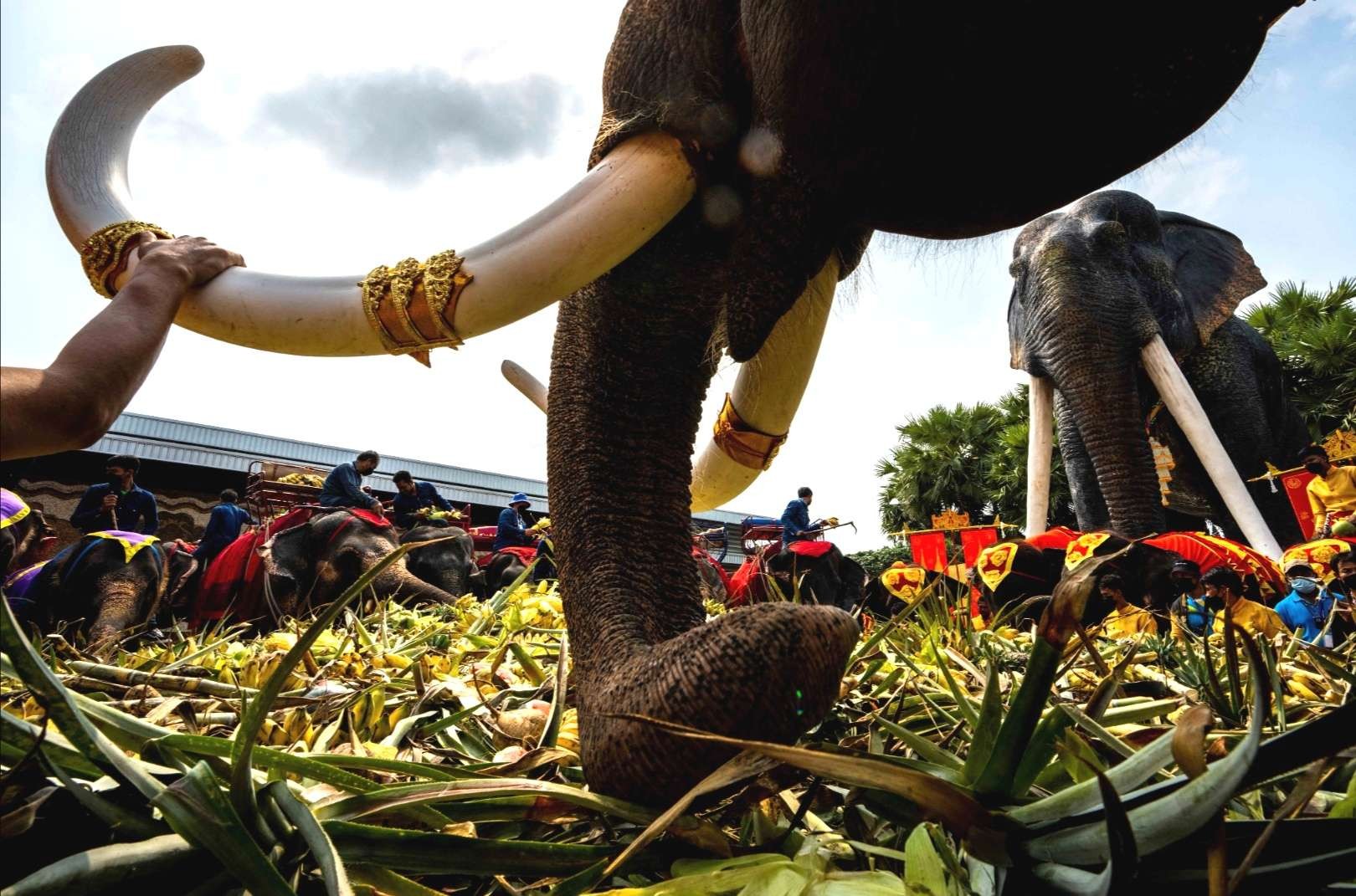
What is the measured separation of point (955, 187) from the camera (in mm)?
1011

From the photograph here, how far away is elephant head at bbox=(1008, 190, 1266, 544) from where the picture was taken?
4172 mm

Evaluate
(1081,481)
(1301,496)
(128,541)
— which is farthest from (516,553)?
(1301,496)

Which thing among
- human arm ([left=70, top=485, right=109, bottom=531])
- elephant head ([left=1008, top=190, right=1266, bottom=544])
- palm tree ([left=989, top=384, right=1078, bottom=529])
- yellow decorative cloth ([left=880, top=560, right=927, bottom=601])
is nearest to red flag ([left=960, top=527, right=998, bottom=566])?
elephant head ([left=1008, top=190, right=1266, bottom=544])

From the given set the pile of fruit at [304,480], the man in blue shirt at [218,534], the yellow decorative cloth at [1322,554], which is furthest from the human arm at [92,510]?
the yellow decorative cloth at [1322,554]

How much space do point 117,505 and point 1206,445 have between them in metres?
7.85

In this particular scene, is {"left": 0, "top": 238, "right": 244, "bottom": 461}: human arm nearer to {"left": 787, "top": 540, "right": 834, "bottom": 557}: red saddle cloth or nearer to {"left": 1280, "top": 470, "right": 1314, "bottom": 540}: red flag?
{"left": 1280, "top": 470, "right": 1314, "bottom": 540}: red flag

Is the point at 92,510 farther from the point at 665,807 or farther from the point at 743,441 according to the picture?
the point at 665,807

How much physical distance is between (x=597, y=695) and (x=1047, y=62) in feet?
2.90

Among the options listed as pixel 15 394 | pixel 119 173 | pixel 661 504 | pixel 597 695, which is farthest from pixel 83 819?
pixel 119 173

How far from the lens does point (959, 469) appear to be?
20.5 m

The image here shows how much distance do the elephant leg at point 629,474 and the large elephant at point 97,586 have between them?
4.10 metres

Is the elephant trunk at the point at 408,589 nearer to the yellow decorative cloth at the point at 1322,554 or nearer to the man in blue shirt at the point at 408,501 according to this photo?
the man in blue shirt at the point at 408,501

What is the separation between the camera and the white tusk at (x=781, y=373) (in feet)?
4.73

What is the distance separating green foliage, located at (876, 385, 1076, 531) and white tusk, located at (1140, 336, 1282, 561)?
46.8ft
